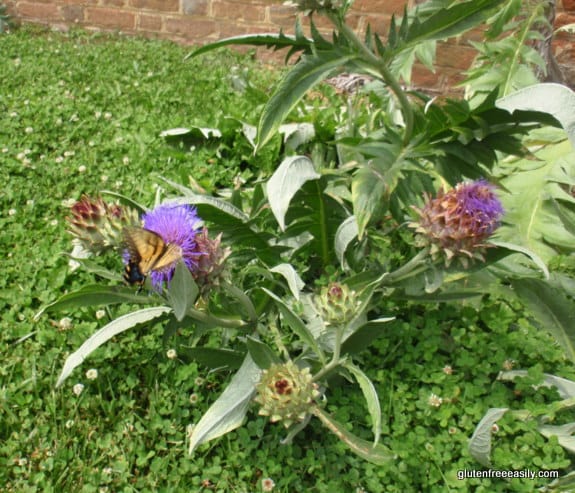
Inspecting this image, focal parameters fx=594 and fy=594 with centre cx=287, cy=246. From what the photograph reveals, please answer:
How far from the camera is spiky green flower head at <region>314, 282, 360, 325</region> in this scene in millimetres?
1156

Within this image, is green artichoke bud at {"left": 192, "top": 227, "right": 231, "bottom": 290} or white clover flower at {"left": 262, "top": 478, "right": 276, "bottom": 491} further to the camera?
white clover flower at {"left": 262, "top": 478, "right": 276, "bottom": 491}

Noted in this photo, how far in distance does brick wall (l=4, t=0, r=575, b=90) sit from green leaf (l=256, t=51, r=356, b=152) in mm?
2647

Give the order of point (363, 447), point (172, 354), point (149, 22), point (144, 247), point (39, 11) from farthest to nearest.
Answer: point (39, 11) → point (149, 22) → point (172, 354) → point (363, 447) → point (144, 247)

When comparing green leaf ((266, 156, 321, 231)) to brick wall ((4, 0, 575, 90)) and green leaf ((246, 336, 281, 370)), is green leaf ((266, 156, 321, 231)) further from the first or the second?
brick wall ((4, 0, 575, 90))

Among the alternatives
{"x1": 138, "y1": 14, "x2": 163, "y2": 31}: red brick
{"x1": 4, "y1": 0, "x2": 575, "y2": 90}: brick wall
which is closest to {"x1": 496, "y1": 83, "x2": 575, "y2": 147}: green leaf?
{"x1": 4, "y1": 0, "x2": 575, "y2": 90}: brick wall

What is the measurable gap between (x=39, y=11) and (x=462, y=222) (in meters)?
4.40

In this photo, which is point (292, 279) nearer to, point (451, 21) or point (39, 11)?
point (451, 21)

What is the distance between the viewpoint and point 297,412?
3.86ft

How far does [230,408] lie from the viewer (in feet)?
4.15

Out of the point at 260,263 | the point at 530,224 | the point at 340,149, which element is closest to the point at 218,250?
the point at 260,263

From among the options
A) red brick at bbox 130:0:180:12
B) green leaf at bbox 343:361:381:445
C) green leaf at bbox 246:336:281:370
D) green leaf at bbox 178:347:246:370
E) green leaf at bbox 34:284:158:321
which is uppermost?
red brick at bbox 130:0:180:12

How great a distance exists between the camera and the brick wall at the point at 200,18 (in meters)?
3.69

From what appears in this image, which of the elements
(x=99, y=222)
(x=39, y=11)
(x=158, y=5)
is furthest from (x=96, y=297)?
(x=39, y=11)

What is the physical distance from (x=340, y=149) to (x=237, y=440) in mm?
958
